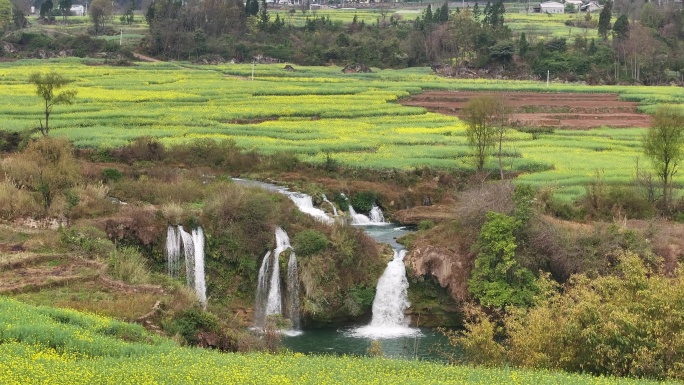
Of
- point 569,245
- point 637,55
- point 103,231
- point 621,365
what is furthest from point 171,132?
point 637,55

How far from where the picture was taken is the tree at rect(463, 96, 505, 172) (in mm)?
50375

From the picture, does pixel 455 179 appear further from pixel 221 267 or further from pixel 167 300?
pixel 167 300

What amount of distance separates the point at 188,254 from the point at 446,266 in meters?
10.4

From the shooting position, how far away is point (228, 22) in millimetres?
138375

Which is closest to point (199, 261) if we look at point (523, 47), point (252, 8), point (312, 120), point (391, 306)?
point (391, 306)

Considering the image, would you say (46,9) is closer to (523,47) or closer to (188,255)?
(523,47)

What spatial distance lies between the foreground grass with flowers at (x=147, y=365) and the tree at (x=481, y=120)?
2948cm

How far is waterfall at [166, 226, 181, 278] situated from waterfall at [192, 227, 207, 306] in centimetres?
69

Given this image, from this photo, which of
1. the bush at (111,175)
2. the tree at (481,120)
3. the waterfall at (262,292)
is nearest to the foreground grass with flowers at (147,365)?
the waterfall at (262,292)

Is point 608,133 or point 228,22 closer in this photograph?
point 608,133

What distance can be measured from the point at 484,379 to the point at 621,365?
452 cm

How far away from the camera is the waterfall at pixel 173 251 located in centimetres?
3616

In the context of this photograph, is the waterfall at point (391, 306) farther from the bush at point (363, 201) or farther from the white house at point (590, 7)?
the white house at point (590, 7)

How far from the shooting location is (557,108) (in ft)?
273
